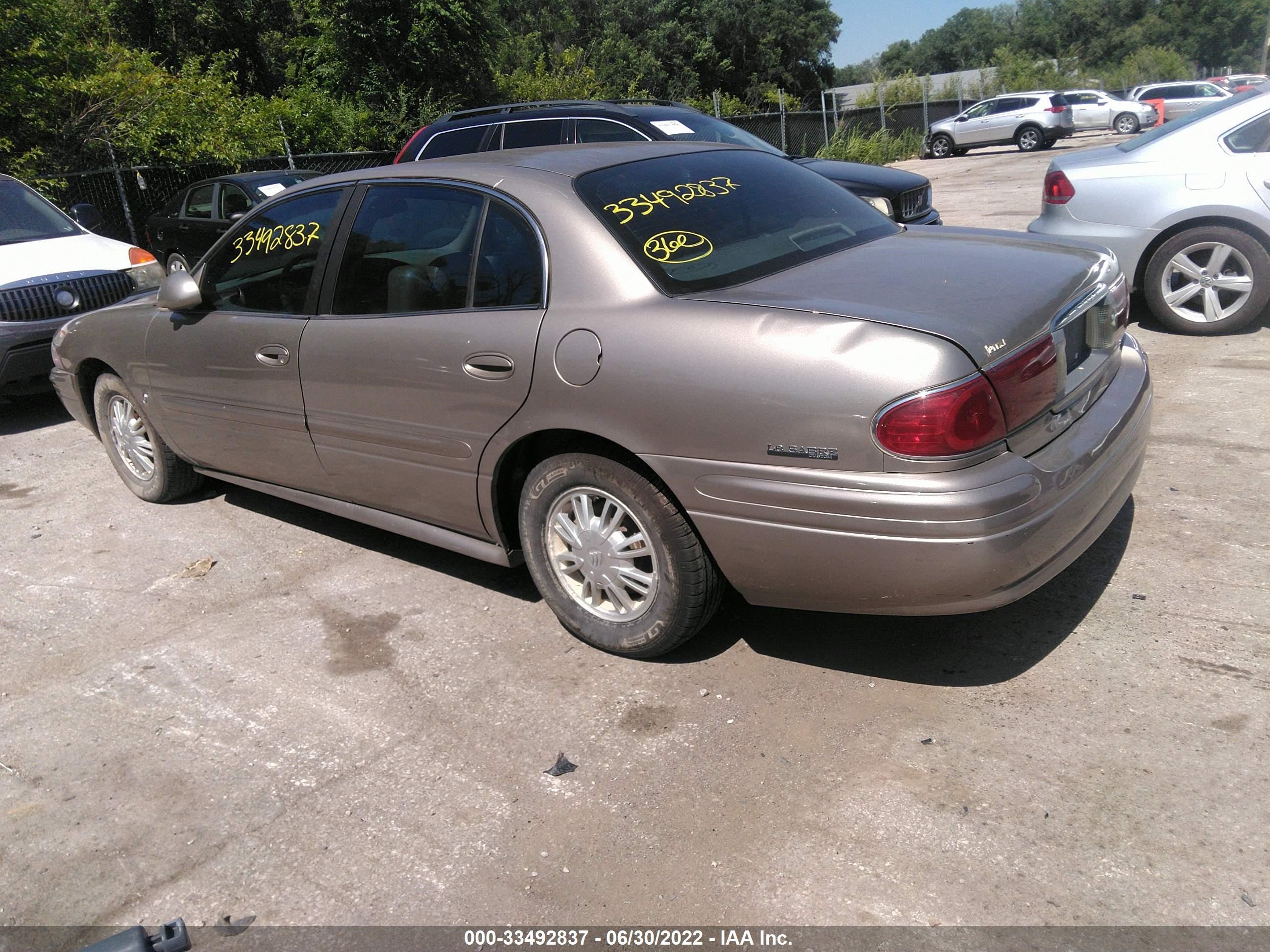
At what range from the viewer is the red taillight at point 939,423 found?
2.75m

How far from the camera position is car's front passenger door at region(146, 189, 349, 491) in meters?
4.28

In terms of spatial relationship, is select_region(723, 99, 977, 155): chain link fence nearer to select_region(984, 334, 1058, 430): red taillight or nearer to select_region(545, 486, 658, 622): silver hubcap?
select_region(545, 486, 658, 622): silver hubcap

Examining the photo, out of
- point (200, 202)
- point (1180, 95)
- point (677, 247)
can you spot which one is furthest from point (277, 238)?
point (1180, 95)

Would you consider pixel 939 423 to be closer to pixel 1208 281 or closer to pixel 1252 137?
pixel 1208 281

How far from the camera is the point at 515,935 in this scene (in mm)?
2475

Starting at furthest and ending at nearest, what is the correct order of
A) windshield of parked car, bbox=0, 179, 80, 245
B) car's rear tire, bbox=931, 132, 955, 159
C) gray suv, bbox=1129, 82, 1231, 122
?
gray suv, bbox=1129, 82, 1231, 122 < car's rear tire, bbox=931, 132, 955, 159 < windshield of parked car, bbox=0, 179, 80, 245

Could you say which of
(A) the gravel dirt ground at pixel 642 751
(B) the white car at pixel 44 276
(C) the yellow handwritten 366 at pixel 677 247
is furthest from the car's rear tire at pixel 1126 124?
(C) the yellow handwritten 366 at pixel 677 247

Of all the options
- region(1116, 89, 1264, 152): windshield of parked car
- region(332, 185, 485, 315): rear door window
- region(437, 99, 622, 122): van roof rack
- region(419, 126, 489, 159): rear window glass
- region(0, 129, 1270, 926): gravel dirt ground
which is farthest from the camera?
region(437, 99, 622, 122): van roof rack

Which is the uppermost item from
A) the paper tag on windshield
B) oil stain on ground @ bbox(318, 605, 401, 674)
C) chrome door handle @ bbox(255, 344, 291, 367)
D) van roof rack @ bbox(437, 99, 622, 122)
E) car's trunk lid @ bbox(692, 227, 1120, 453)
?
van roof rack @ bbox(437, 99, 622, 122)

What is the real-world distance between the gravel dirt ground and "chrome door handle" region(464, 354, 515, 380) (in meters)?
0.99

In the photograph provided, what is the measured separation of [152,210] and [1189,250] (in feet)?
46.3

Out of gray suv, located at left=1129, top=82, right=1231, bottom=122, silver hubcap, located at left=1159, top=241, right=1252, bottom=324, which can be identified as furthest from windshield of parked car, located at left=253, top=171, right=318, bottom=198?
gray suv, located at left=1129, top=82, right=1231, bottom=122

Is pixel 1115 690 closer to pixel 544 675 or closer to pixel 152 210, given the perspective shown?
pixel 544 675

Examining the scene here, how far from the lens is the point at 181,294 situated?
15.1ft
